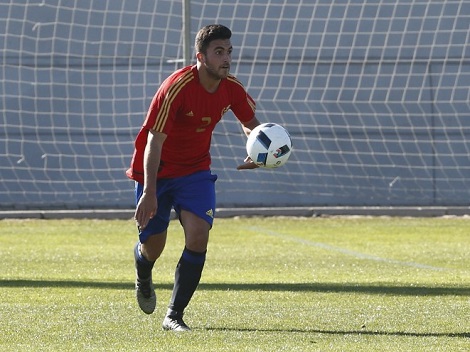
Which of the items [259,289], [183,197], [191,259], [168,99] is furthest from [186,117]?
[259,289]

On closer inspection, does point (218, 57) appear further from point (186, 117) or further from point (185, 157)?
point (185, 157)

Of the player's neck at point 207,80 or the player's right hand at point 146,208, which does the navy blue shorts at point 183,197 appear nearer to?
the player's right hand at point 146,208

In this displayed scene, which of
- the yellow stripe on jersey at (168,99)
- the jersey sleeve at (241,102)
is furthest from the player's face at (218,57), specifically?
the jersey sleeve at (241,102)

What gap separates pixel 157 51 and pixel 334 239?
4.92m

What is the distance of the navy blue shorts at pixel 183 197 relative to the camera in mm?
6887

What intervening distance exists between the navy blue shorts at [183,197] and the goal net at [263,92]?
9.67 meters

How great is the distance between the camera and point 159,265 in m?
10.6

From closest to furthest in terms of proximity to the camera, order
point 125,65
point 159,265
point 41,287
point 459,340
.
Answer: point 459,340 → point 41,287 → point 159,265 → point 125,65

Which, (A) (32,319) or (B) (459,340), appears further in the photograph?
(A) (32,319)

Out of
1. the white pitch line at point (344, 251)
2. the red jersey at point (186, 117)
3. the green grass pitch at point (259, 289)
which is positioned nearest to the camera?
the green grass pitch at point (259, 289)

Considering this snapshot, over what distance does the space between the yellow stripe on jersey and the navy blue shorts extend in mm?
486

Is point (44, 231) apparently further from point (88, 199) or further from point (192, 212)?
point (192, 212)

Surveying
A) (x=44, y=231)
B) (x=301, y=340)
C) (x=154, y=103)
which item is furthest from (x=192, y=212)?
(x=44, y=231)

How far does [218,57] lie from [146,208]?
0.97 meters
